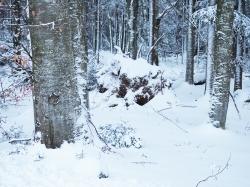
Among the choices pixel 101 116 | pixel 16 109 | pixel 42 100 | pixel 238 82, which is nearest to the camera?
pixel 42 100

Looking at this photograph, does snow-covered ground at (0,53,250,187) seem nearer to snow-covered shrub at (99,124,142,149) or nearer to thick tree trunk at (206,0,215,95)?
snow-covered shrub at (99,124,142,149)

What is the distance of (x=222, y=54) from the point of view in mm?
10289

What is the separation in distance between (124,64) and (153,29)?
202 inches

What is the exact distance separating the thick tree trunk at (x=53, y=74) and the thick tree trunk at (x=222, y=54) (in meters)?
5.31

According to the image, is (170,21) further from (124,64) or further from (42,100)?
(42,100)

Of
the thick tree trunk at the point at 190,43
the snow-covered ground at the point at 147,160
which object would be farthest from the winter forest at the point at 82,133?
the thick tree trunk at the point at 190,43

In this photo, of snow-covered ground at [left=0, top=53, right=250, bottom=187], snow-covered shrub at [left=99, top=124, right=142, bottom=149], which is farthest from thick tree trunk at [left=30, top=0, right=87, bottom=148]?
snow-covered shrub at [left=99, top=124, right=142, bottom=149]

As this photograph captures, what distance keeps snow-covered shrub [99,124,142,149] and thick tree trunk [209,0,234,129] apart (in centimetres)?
299

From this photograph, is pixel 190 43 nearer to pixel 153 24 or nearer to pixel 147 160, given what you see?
pixel 153 24

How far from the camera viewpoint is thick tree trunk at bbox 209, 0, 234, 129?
33.4 ft

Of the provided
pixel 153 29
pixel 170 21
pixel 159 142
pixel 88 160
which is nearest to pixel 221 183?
pixel 88 160

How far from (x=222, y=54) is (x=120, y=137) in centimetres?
385

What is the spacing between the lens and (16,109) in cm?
1680

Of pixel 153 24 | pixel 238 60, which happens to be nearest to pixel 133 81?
pixel 153 24
